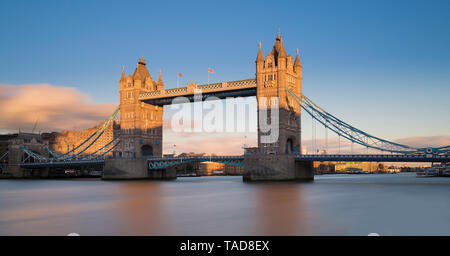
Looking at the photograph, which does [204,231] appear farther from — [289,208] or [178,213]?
[289,208]

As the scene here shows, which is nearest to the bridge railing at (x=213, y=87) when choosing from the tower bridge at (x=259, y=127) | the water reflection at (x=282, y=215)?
the tower bridge at (x=259, y=127)

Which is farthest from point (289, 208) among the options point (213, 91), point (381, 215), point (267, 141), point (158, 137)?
point (158, 137)

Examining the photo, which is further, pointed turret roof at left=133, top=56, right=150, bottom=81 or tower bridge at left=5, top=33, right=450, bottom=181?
pointed turret roof at left=133, top=56, right=150, bottom=81

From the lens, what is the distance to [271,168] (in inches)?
2115

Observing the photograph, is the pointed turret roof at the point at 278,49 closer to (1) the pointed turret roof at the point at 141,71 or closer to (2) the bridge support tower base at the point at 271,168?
(2) the bridge support tower base at the point at 271,168

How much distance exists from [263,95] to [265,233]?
41.4 m

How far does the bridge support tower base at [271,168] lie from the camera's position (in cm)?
5323

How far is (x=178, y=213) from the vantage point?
81.6 feet

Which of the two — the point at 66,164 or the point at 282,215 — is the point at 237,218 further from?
the point at 66,164

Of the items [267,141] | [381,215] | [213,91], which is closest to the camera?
[381,215]

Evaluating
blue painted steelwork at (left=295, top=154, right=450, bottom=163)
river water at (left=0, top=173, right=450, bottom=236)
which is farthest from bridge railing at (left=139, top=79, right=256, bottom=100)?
river water at (left=0, top=173, right=450, bottom=236)

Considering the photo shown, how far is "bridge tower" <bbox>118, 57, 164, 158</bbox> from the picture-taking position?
73062mm

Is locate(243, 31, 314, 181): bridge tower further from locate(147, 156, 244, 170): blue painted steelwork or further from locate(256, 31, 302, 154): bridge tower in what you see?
locate(147, 156, 244, 170): blue painted steelwork

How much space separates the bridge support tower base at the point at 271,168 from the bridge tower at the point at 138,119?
24823mm
